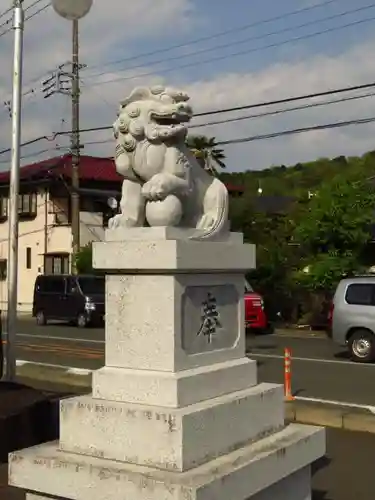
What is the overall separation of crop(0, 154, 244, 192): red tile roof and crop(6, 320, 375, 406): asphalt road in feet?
40.3


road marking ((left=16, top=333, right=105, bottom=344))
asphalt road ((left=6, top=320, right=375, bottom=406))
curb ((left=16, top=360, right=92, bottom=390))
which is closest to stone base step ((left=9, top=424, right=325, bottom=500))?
asphalt road ((left=6, top=320, right=375, bottom=406))

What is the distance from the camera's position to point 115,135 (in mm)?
3928

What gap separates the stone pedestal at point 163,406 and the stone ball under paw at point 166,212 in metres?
0.09

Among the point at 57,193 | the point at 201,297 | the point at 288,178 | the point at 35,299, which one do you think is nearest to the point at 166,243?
the point at 201,297

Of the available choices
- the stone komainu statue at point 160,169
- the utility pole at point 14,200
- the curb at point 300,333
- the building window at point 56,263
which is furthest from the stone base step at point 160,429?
the building window at point 56,263

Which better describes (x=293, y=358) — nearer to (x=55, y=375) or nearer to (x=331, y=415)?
(x=55, y=375)

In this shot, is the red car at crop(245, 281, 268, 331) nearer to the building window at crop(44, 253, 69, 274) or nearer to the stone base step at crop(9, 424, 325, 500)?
the building window at crop(44, 253, 69, 274)

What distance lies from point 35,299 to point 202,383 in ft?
81.4

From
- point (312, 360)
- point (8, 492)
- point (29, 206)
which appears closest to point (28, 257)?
point (29, 206)

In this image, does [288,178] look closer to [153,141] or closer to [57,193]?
[57,193]

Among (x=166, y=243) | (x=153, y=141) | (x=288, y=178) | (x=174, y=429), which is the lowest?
(x=174, y=429)

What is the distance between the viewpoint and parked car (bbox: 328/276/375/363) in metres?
14.8

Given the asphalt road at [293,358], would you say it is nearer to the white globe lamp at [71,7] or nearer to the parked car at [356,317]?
the parked car at [356,317]

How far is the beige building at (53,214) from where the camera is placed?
35.0m
